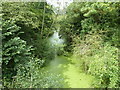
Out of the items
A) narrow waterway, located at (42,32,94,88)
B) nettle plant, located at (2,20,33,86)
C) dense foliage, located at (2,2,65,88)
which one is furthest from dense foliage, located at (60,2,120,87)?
nettle plant, located at (2,20,33,86)

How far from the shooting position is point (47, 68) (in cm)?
526

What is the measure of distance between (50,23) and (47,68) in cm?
308

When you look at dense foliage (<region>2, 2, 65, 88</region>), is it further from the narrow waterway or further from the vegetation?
the narrow waterway

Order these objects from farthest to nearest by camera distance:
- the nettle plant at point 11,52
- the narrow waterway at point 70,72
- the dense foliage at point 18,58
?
the narrow waterway at point 70,72
the nettle plant at point 11,52
the dense foliage at point 18,58

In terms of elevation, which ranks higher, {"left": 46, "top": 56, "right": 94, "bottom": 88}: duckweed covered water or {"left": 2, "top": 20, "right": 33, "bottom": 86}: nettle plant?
{"left": 2, "top": 20, "right": 33, "bottom": 86}: nettle plant

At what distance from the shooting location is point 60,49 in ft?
22.1

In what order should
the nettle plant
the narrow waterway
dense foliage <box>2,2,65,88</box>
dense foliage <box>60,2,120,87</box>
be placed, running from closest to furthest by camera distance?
dense foliage <box>2,2,65,88</box> < the nettle plant < dense foliage <box>60,2,120,87</box> < the narrow waterway

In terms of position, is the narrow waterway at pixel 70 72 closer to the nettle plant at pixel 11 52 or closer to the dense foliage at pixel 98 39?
the dense foliage at pixel 98 39

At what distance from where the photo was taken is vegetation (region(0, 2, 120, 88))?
140 inches

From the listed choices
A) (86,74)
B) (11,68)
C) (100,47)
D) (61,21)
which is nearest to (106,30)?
Answer: (100,47)

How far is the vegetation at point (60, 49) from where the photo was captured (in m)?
3.55

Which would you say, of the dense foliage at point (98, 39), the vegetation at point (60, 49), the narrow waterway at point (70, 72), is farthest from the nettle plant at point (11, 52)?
the dense foliage at point (98, 39)

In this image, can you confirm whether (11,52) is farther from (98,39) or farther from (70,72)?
(98,39)

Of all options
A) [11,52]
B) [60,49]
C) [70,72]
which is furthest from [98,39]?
[11,52]
